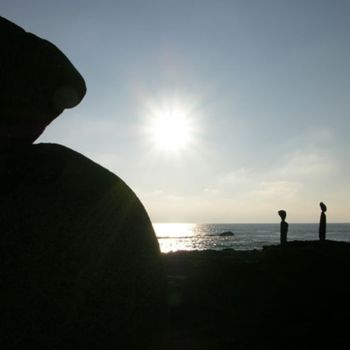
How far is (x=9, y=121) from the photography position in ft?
12.0

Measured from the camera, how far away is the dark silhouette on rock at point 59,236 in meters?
3.21

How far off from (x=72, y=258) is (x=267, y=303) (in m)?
7.07

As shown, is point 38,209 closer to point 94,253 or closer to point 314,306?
point 94,253

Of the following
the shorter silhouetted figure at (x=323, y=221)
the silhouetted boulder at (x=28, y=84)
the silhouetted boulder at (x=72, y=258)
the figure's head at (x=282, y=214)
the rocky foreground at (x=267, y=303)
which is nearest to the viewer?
the silhouetted boulder at (x=72, y=258)

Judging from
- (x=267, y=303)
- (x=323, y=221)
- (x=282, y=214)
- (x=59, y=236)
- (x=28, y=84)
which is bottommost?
(x=267, y=303)

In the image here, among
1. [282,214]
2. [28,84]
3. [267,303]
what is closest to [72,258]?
[28,84]

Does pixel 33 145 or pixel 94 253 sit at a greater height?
pixel 33 145

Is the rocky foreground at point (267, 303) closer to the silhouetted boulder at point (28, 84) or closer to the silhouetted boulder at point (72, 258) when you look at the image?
the silhouetted boulder at point (72, 258)

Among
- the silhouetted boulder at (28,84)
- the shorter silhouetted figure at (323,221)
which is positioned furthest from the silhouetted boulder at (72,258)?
the shorter silhouetted figure at (323,221)

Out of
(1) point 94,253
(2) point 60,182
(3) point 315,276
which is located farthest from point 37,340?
(3) point 315,276

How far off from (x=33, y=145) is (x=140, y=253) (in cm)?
154

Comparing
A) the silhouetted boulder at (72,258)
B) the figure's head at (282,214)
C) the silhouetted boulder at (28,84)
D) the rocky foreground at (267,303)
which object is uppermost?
the silhouetted boulder at (28,84)

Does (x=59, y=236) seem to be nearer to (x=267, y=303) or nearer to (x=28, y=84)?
(x=28, y=84)

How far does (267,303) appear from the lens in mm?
9281
